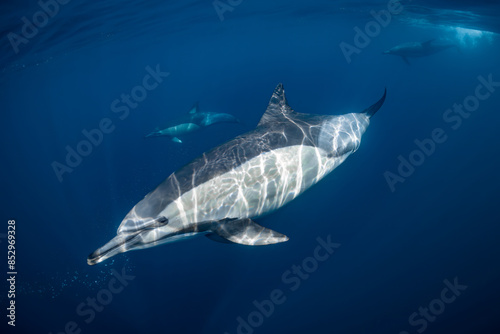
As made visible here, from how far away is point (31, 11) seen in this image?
12.3 m

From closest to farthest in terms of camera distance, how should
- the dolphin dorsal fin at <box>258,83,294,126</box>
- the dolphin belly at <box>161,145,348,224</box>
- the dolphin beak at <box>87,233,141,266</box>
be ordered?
the dolphin beak at <box>87,233,141,266</box>
the dolphin belly at <box>161,145,348,224</box>
the dolphin dorsal fin at <box>258,83,294,126</box>

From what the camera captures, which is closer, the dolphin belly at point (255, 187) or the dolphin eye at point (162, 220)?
the dolphin eye at point (162, 220)

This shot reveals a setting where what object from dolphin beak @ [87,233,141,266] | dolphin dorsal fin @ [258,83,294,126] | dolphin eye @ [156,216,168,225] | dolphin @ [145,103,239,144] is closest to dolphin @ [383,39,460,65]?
dolphin @ [145,103,239,144]

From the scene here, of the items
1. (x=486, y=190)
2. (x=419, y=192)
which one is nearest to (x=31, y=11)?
(x=419, y=192)

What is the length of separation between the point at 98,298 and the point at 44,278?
3702 millimetres

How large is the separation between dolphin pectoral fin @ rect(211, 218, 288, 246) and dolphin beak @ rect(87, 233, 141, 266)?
4.33 feet

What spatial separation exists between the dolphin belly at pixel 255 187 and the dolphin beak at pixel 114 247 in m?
0.59

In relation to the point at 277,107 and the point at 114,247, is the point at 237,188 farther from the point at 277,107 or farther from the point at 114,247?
the point at 277,107

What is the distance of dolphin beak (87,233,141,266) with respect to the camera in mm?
3693

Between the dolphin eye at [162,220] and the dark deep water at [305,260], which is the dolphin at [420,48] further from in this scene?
the dolphin eye at [162,220]

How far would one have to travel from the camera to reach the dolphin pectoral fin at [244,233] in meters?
4.55

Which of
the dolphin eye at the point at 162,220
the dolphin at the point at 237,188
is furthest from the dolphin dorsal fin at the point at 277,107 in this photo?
the dolphin eye at the point at 162,220

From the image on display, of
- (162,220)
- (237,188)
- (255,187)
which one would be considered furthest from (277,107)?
(162,220)

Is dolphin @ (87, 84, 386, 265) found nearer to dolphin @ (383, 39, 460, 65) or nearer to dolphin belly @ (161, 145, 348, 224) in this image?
dolphin belly @ (161, 145, 348, 224)
